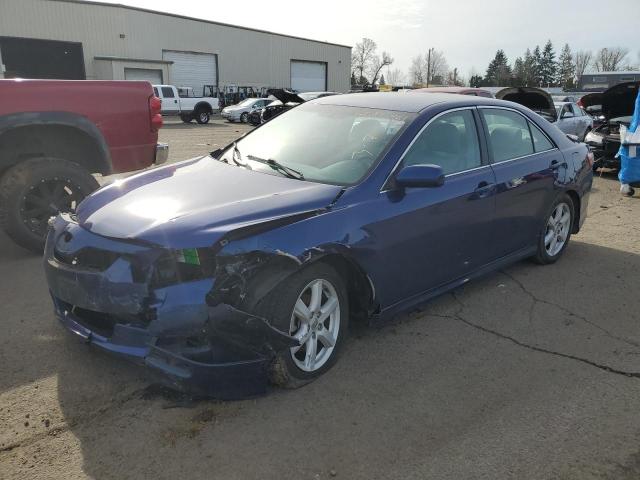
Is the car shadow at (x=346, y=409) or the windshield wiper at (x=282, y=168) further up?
the windshield wiper at (x=282, y=168)

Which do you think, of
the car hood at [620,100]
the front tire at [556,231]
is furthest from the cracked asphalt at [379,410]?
the car hood at [620,100]

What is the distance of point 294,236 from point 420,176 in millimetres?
999

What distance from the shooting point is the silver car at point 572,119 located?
1421 cm

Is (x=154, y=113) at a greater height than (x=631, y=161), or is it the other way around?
(x=154, y=113)

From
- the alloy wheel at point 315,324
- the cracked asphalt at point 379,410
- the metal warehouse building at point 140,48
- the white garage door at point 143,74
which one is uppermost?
the metal warehouse building at point 140,48

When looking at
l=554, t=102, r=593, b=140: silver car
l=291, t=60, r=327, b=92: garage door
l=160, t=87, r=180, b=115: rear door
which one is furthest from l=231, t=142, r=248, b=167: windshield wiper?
l=291, t=60, r=327, b=92: garage door

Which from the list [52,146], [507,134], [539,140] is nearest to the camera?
[507,134]

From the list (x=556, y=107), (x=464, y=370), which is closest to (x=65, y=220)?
(x=464, y=370)

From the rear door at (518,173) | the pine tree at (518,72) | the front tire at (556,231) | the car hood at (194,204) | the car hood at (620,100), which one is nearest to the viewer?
the car hood at (194,204)

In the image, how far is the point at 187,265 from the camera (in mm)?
2662

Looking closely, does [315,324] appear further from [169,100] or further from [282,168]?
[169,100]

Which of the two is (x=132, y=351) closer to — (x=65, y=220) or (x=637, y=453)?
(x=65, y=220)

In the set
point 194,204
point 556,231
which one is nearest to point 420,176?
point 194,204

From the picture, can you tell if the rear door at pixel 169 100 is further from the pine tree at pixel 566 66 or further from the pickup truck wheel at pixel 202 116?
the pine tree at pixel 566 66
